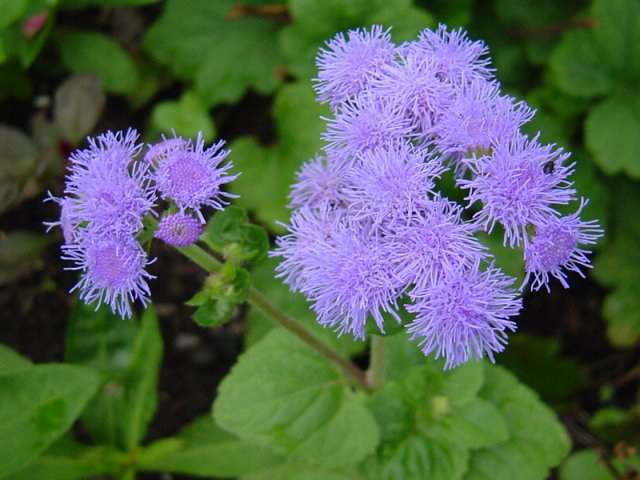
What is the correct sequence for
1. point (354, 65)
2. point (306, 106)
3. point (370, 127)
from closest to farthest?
point (370, 127), point (354, 65), point (306, 106)

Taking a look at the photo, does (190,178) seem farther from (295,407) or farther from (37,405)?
(37,405)

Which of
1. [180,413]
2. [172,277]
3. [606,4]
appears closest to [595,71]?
[606,4]

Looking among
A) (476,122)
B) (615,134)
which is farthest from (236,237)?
(615,134)

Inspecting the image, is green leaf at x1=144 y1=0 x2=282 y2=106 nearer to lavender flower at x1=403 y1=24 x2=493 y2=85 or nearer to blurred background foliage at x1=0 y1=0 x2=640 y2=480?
blurred background foliage at x1=0 y1=0 x2=640 y2=480

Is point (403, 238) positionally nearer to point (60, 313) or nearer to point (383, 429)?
point (383, 429)

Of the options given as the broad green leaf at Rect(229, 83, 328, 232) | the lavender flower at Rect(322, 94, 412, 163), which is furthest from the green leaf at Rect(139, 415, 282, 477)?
the lavender flower at Rect(322, 94, 412, 163)
